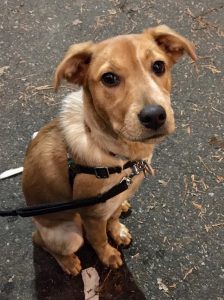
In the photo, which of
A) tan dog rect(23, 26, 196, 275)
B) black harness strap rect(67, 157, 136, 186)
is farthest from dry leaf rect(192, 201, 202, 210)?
black harness strap rect(67, 157, 136, 186)

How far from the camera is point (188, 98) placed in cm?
407

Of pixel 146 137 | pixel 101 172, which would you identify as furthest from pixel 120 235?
pixel 146 137

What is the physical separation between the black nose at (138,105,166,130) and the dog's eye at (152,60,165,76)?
277mm

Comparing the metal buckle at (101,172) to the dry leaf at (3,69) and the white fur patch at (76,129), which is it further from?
the dry leaf at (3,69)

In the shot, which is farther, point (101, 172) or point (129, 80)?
point (101, 172)

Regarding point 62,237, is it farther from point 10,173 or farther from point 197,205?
point 197,205

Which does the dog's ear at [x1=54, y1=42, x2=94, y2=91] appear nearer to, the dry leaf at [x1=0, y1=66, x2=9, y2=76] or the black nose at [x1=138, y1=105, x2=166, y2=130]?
the black nose at [x1=138, y1=105, x2=166, y2=130]

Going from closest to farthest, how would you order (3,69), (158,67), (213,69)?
1. (158,67)
2. (213,69)
3. (3,69)

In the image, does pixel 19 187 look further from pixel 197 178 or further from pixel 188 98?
pixel 188 98

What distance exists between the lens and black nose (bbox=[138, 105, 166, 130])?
2094mm

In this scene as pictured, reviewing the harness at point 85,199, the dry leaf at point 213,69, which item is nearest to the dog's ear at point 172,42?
the harness at point 85,199

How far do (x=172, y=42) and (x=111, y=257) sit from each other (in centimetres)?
153

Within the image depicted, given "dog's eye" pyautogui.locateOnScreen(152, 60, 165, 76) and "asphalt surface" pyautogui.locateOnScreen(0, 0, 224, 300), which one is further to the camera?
"asphalt surface" pyautogui.locateOnScreen(0, 0, 224, 300)

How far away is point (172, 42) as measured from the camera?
8.07 feet
